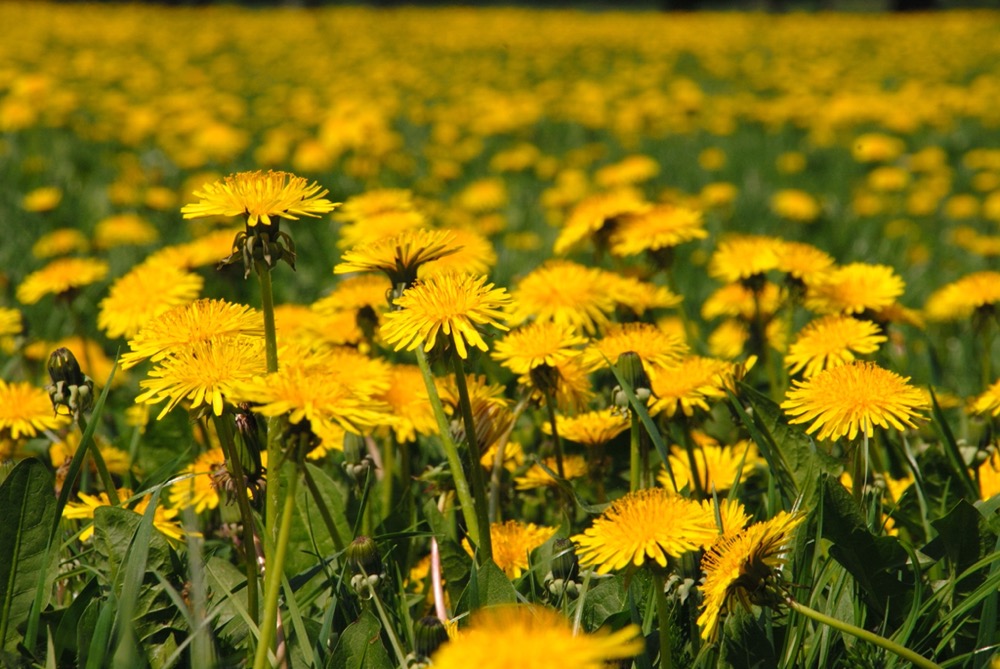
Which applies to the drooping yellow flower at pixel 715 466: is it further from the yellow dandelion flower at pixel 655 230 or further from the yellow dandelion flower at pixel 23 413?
the yellow dandelion flower at pixel 23 413

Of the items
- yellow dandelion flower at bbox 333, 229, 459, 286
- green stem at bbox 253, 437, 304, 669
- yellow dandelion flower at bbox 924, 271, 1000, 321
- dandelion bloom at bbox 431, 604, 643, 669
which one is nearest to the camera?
dandelion bloom at bbox 431, 604, 643, 669

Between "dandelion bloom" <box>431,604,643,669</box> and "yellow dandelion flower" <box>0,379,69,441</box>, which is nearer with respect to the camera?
"dandelion bloom" <box>431,604,643,669</box>

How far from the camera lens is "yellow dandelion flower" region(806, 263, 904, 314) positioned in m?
1.61

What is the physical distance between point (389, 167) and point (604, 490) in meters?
3.84

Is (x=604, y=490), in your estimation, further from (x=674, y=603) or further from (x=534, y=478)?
(x=674, y=603)

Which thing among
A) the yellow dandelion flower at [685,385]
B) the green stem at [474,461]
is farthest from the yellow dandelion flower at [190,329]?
the yellow dandelion flower at [685,385]

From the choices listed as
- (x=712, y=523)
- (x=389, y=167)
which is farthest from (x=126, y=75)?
(x=712, y=523)

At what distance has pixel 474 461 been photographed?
121 cm

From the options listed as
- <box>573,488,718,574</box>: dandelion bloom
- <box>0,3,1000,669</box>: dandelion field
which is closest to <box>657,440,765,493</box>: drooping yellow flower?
<box>0,3,1000,669</box>: dandelion field

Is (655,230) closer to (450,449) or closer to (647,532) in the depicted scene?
(450,449)

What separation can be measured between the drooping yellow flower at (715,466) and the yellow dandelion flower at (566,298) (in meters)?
0.26

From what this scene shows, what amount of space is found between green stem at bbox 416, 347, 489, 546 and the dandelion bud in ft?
1.48

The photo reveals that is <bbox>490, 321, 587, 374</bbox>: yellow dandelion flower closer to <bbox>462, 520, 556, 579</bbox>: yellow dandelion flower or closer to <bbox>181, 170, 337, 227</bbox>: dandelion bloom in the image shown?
<bbox>462, 520, 556, 579</bbox>: yellow dandelion flower

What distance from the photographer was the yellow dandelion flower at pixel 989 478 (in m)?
1.46
